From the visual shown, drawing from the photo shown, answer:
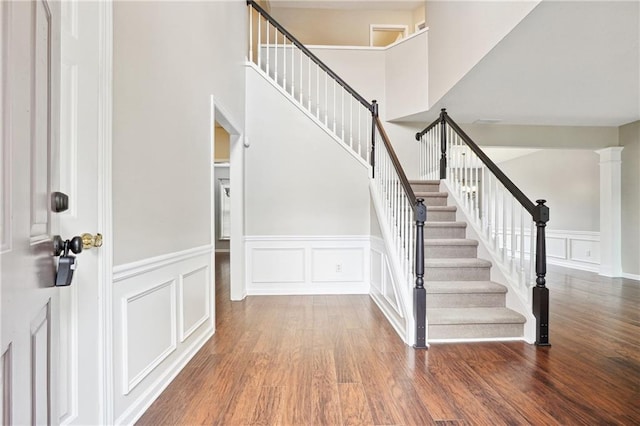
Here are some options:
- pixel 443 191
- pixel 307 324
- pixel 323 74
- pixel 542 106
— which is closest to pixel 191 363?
pixel 307 324

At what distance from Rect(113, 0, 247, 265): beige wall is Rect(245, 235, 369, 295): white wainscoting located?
1.43 metres

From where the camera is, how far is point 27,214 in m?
0.67

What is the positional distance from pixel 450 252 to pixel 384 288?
78 centimetres

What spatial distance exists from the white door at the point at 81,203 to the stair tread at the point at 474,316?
2.22 metres

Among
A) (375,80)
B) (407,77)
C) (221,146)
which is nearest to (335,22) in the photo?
(375,80)

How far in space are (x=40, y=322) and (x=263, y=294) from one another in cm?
325

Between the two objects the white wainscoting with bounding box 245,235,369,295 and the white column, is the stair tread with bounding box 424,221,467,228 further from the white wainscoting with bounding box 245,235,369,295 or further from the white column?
the white column

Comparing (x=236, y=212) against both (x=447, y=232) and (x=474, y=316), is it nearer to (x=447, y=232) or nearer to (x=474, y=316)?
(x=447, y=232)

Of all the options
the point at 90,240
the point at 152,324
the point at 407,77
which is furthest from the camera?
the point at 407,77

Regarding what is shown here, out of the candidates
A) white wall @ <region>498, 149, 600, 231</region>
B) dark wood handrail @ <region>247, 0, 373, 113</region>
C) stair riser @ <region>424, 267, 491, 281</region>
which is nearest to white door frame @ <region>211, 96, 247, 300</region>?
dark wood handrail @ <region>247, 0, 373, 113</region>

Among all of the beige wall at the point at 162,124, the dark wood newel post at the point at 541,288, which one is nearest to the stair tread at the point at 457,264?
the dark wood newel post at the point at 541,288

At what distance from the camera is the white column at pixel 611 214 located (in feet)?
16.8

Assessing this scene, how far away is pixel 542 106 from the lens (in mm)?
4098

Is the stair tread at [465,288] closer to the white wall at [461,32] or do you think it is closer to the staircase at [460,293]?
the staircase at [460,293]
